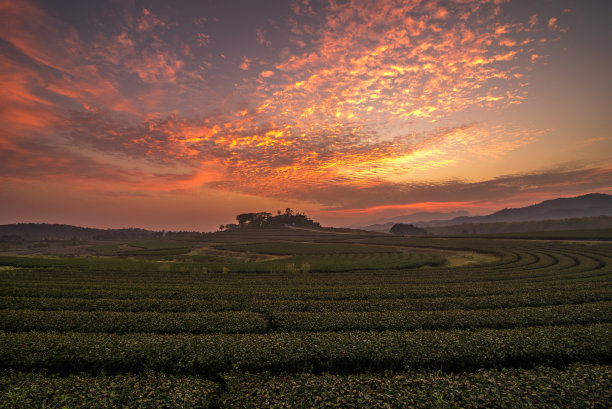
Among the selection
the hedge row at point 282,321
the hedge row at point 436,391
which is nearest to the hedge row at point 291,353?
the hedge row at point 436,391

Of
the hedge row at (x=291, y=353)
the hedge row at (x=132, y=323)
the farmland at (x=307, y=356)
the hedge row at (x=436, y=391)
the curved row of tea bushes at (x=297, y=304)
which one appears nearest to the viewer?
the hedge row at (x=436, y=391)

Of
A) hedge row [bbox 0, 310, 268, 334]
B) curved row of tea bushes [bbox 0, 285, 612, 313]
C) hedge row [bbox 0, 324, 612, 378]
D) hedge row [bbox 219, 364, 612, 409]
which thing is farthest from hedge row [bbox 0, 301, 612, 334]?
hedge row [bbox 219, 364, 612, 409]

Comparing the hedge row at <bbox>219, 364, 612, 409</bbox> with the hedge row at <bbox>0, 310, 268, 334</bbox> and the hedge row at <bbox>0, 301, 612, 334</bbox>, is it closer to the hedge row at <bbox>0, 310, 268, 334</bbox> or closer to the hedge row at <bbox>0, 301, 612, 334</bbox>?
the hedge row at <bbox>0, 301, 612, 334</bbox>

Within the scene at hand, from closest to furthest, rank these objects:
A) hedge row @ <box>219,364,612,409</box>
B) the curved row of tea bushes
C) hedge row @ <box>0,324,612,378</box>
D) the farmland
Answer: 1. hedge row @ <box>219,364,612,409</box>
2. the farmland
3. hedge row @ <box>0,324,612,378</box>
4. the curved row of tea bushes

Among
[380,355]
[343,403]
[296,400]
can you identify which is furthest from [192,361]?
[380,355]

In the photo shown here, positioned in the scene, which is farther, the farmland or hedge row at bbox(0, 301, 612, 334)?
hedge row at bbox(0, 301, 612, 334)

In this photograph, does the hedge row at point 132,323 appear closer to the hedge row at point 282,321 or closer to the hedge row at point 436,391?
the hedge row at point 282,321

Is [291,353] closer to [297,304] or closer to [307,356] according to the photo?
[307,356]

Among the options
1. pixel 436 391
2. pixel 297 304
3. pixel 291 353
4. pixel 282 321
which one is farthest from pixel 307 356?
pixel 297 304

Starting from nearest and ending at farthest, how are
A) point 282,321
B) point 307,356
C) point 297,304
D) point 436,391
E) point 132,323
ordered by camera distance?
1. point 436,391
2. point 307,356
3. point 132,323
4. point 282,321
5. point 297,304

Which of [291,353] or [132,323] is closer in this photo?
[291,353]

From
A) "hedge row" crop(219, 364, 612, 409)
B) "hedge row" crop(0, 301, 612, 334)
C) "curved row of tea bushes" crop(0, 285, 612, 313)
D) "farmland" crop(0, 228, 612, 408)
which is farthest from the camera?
"curved row of tea bushes" crop(0, 285, 612, 313)

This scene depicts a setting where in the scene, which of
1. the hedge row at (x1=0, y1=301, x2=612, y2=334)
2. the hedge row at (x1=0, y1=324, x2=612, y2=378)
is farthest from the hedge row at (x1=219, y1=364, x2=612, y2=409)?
the hedge row at (x1=0, y1=301, x2=612, y2=334)

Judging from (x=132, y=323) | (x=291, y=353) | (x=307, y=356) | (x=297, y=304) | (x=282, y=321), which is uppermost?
(x=132, y=323)
